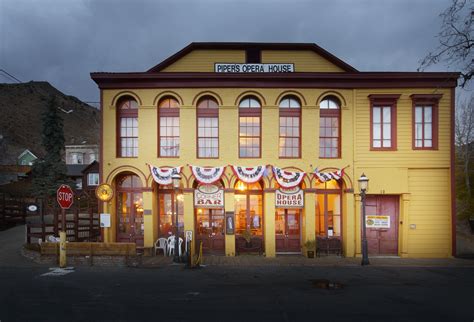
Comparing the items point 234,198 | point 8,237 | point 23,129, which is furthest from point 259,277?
point 23,129

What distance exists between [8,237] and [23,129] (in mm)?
123684

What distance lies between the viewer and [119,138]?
16.0m

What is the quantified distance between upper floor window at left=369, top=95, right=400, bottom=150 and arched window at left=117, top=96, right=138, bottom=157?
1131 centimetres

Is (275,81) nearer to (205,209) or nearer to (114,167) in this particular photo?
(205,209)

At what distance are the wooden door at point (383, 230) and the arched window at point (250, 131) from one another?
6014mm

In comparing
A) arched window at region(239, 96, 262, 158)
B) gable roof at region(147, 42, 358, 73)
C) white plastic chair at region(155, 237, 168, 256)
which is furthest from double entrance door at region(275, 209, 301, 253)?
gable roof at region(147, 42, 358, 73)

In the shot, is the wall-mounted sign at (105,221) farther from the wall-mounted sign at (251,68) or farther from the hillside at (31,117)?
the hillside at (31,117)

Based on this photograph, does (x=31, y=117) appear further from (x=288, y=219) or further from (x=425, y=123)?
(x=425, y=123)

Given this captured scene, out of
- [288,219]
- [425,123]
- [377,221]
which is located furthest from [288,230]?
[425,123]

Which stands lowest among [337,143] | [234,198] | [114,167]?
[234,198]

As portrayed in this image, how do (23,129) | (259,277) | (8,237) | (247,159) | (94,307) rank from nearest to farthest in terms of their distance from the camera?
(94,307), (259,277), (247,159), (8,237), (23,129)

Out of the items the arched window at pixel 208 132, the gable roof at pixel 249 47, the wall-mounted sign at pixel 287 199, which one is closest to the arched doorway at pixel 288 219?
the wall-mounted sign at pixel 287 199

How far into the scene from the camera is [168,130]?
16.0m

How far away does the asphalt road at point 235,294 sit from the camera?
8.11 metres
